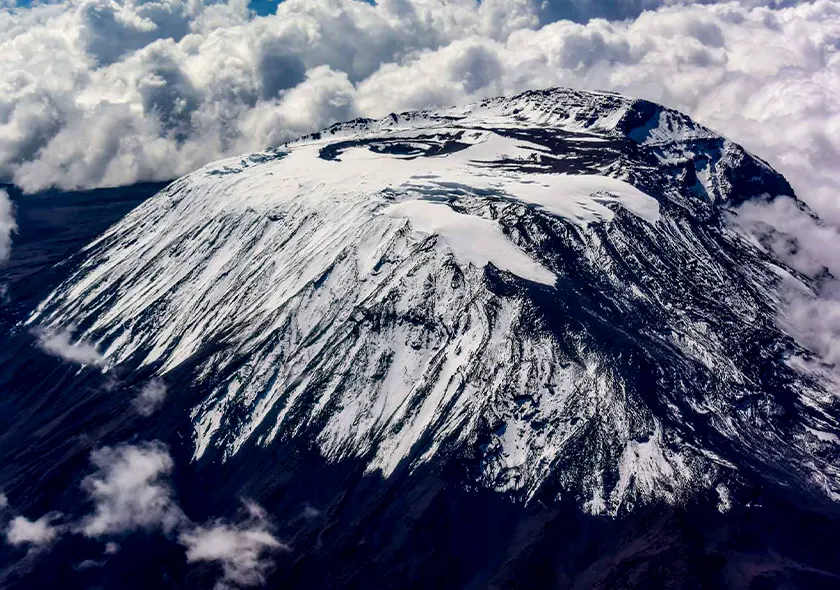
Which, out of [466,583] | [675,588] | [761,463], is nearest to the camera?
[675,588]

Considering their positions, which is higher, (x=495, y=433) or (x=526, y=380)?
(x=526, y=380)

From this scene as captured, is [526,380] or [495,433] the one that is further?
[526,380]

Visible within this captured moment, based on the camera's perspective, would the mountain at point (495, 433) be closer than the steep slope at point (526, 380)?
Yes

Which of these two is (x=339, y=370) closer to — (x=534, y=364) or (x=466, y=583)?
(x=534, y=364)

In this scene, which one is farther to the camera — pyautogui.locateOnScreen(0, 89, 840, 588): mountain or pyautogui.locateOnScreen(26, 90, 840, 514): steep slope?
pyautogui.locateOnScreen(26, 90, 840, 514): steep slope

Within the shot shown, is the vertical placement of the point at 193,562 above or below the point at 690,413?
below

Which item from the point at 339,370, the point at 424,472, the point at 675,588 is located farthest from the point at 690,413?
the point at 339,370

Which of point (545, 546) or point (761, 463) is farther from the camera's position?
point (761, 463)

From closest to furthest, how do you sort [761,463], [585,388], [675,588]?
[675,588] < [761,463] < [585,388]

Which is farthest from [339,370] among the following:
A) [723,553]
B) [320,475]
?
[723,553]

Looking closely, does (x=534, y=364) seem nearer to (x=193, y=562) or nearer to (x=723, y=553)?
(x=723, y=553)

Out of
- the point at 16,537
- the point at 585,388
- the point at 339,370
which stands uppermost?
the point at 585,388
